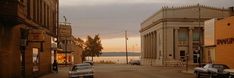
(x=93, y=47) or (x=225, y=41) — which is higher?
(x=93, y=47)

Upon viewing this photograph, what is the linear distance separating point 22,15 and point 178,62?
224ft

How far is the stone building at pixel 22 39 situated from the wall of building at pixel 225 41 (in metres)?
17.0

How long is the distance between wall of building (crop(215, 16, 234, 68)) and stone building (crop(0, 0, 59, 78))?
17024 mm

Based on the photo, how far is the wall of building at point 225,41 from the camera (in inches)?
1923

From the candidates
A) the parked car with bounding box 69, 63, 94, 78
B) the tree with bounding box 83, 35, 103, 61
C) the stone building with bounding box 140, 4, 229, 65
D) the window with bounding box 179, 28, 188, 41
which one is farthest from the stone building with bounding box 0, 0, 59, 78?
the tree with bounding box 83, 35, 103, 61

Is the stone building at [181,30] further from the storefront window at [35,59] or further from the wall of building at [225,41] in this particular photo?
the storefront window at [35,59]

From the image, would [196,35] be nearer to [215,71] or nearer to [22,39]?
[215,71]

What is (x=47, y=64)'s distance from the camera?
56125 mm

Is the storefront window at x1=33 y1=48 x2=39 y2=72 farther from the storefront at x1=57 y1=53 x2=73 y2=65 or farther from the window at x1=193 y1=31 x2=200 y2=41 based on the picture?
the window at x1=193 y1=31 x2=200 y2=41

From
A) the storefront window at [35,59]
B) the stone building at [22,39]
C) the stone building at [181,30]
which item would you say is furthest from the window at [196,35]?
the storefront window at [35,59]

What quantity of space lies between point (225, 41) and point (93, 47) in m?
107

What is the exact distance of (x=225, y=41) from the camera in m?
50.5

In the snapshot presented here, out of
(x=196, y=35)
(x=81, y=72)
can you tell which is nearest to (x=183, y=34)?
(x=196, y=35)

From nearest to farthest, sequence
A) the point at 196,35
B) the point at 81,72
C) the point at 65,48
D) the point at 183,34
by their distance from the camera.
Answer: the point at 81,72 < the point at 65,48 < the point at 183,34 < the point at 196,35
